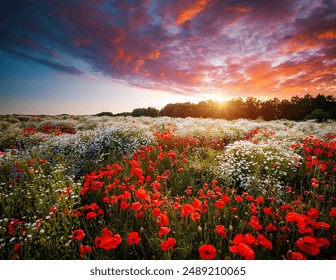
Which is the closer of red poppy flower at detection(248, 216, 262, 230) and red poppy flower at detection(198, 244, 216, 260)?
red poppy flower at detection(198, 244, 216, 260)

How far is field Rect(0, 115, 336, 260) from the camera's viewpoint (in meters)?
2.00

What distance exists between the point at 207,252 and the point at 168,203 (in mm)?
1374

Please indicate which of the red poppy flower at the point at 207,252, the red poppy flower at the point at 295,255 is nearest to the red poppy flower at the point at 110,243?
the red poppy flower at the point at 207,252

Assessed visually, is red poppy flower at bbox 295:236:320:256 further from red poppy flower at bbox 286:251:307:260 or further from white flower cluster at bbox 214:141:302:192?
white flower cluster at bbox 214:141:302:192

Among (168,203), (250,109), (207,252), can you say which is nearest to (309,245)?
(207,252)

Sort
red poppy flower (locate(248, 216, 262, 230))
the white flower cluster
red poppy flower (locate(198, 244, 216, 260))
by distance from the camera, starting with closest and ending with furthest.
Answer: red poppy flower (locate(198, 244, 216, 260)) < red poppy flower (locate(248, 216, 262, 230)) < the white flower cluster

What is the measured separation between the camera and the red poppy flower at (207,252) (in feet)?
4.46

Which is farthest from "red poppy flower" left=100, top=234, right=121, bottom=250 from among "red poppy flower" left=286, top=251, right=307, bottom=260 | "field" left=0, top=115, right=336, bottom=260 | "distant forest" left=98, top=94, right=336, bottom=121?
"distant forest" left=98, top=94, right=336, bottom=121

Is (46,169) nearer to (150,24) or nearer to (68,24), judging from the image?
(68,24)

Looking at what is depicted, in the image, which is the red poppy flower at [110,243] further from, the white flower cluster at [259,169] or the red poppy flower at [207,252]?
the white flower cluster at [259,169]

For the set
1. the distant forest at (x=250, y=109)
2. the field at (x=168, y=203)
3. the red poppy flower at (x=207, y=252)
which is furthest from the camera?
the distant forest at (x=250, y=109)

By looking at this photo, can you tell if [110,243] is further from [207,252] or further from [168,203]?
[168,203]

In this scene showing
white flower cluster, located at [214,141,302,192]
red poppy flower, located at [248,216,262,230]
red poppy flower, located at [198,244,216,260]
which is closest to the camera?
red poppy flower, located at [198,244,216,260]
